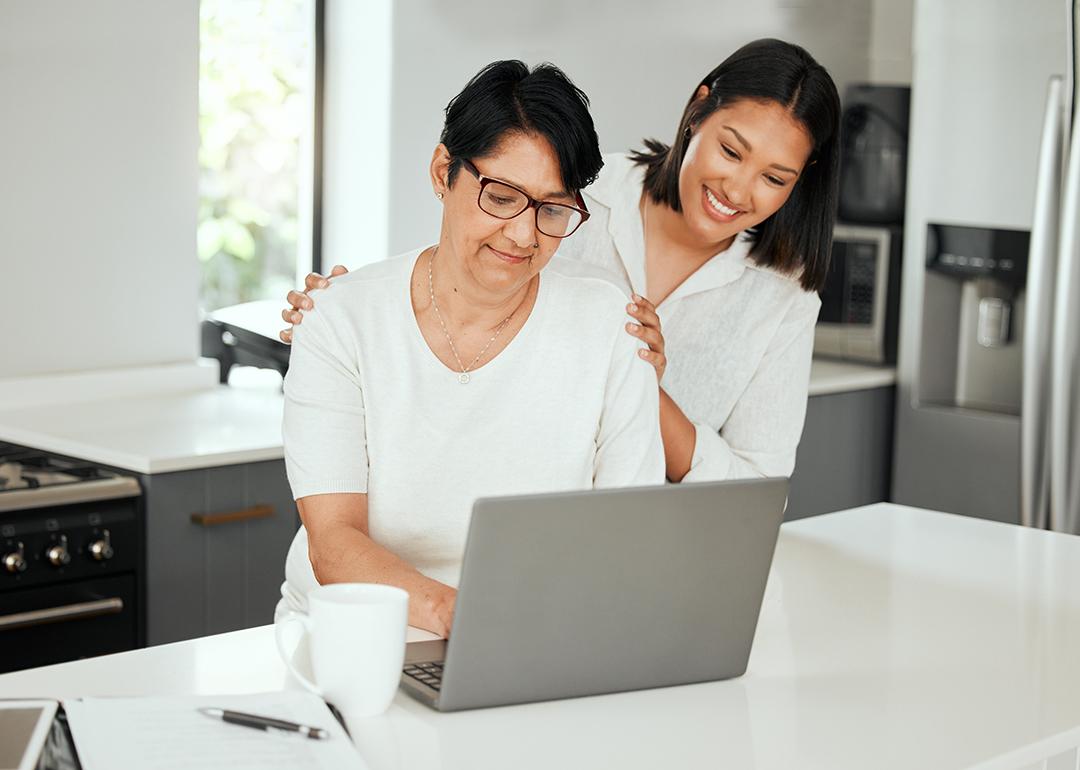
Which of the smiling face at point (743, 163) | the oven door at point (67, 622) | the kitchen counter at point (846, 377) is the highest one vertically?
the smiling face at point (743, 163)

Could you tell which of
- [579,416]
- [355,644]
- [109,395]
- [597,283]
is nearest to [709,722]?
[355,644]

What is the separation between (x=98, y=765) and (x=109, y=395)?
86.8 inches

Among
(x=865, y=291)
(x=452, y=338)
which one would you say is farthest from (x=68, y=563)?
(x=865, y=291)

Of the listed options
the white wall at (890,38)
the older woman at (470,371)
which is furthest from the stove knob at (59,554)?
the white wall at (890,38)

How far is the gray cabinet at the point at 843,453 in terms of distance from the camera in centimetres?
375

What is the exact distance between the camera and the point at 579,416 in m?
1.76

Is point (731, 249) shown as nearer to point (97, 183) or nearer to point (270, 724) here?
point (270, 724)

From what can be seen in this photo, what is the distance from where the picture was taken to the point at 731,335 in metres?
2.18

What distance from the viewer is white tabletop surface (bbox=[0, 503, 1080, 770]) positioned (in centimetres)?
126

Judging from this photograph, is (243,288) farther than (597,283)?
Yes

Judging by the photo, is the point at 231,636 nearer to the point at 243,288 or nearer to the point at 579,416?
the point at 579,416

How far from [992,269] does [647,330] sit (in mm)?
2136

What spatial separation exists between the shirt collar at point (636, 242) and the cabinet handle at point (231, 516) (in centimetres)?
98

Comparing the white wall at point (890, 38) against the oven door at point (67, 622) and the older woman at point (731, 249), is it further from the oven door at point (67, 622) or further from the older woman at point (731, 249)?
the oven door at point (67, 622)
